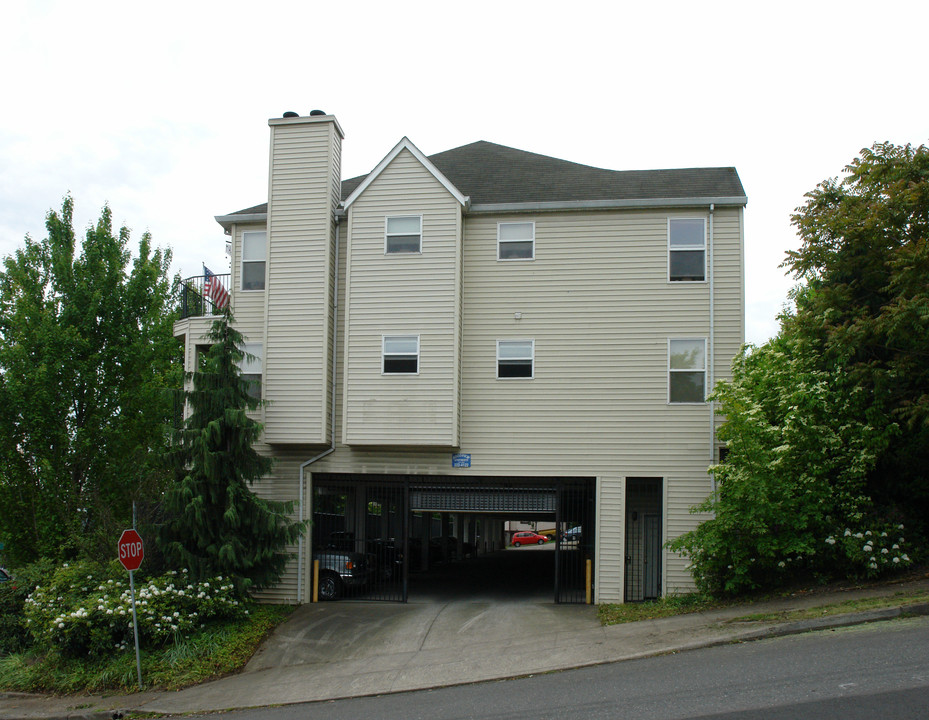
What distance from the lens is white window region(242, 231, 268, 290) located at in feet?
61.9

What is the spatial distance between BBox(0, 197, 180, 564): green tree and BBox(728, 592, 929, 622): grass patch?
13.1 metres

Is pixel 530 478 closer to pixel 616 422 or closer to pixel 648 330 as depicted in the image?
pixel 616 422

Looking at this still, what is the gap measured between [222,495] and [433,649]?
500cm

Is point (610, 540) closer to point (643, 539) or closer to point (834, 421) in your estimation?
point (643, 539)

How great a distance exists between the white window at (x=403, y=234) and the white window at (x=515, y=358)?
2804 millimetres

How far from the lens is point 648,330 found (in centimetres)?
1730

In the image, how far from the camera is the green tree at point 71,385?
65.6 ft

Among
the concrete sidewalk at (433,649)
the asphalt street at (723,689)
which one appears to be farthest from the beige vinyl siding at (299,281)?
the asphalt street at (723,689)

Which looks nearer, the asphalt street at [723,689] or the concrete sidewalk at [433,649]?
the asphalt street at [723,689]

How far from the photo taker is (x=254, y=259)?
19.0 metres

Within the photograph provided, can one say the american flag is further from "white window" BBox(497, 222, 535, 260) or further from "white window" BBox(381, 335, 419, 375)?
"white window" BBox(497, 222, 535, 260)

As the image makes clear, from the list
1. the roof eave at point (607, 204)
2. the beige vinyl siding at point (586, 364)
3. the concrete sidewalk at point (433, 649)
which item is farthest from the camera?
the roof eave at point (607, 204)

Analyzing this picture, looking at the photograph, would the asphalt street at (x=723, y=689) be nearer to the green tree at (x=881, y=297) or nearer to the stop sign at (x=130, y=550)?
the stop sign at (x=130, y=550)

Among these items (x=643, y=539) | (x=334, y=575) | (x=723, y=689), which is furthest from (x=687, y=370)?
(x=334, y=575)
